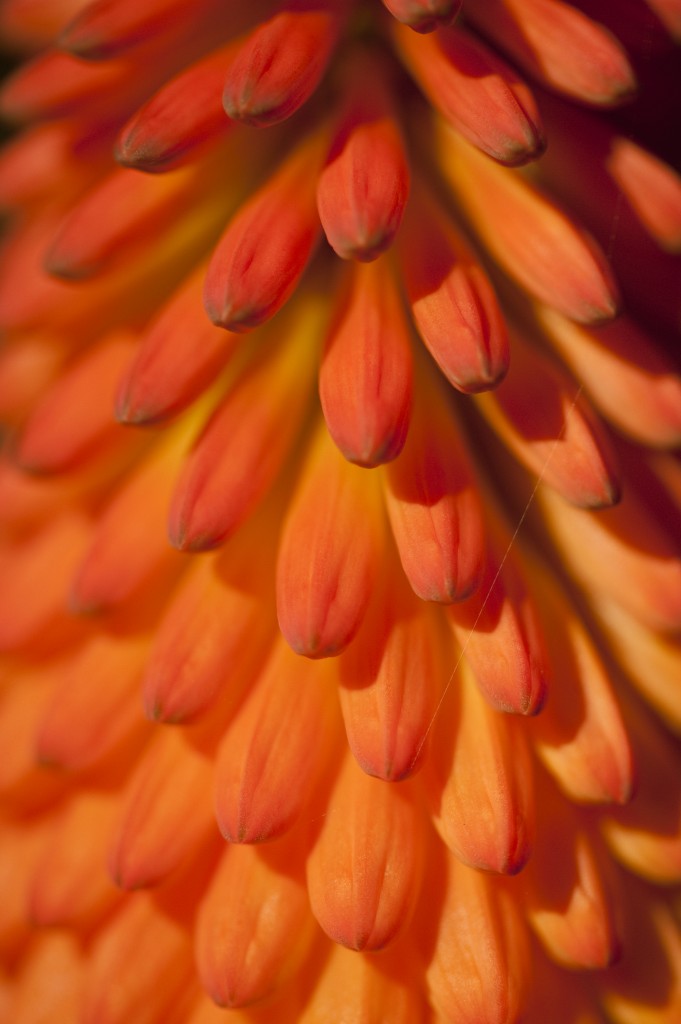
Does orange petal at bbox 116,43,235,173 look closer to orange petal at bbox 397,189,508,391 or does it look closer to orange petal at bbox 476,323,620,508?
orange petal at bbox 397,189,508,391

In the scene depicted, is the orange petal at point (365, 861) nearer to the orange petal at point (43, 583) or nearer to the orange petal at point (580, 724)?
the orange petal at point (580, 724)

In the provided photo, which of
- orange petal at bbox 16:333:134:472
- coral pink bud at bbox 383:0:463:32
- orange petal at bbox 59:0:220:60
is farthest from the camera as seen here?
orange petal at bbox 16:333:134:472

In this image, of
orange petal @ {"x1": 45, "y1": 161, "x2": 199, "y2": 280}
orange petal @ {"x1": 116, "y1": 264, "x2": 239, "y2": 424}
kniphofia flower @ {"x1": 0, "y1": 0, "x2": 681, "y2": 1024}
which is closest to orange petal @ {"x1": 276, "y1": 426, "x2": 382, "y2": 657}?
kniphofia flower @ {"x1": 0, "y1": 0, "x2": 681, "y2": 1024}

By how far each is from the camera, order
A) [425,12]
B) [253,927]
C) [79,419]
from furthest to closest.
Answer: [79,419], [253,927], [425,12]

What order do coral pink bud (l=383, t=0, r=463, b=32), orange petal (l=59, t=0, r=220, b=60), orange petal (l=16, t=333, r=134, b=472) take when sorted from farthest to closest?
orange petal (l=16, t=333, r=134, b=472) → orange petal (l=59, t=0, r=220, b=60) → coral pink bud (l=383, t=0, r=463, b=32)

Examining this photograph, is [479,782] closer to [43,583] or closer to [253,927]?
[253,927]

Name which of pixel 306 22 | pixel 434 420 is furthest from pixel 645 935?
pixel 306 22

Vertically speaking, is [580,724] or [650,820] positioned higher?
[580,724]

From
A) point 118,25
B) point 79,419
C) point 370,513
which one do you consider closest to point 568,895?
point 370,513
